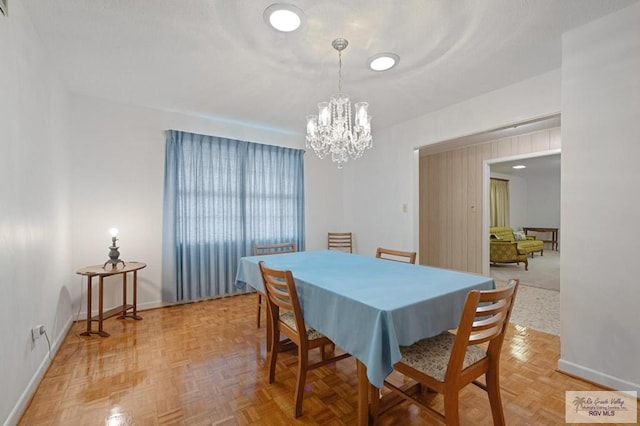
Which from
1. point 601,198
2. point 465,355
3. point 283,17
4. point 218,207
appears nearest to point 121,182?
point 218,207

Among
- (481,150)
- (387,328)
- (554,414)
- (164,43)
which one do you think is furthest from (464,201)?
(164,43)

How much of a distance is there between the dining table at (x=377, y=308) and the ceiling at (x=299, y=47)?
1.69m

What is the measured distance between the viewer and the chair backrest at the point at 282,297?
63.8 inches

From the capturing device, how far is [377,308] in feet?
4.14

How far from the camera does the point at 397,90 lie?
2.95 m

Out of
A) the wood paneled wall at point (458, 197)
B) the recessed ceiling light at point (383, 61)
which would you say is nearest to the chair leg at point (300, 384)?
the recessed ceiling light at point (383, 61)

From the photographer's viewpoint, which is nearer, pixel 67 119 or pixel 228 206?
pixel 67 119

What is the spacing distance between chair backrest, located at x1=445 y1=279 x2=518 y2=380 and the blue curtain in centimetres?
332

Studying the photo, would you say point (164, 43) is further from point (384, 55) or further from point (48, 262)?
point (48, 262)

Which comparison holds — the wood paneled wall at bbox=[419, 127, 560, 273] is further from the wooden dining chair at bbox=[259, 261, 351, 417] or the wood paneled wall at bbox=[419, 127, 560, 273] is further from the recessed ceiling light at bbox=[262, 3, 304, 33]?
the recessed ceiling light at bbox=[262, 3, 304, 33]

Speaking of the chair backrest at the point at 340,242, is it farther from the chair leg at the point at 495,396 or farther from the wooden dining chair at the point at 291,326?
the chair leg at the point at 495,396

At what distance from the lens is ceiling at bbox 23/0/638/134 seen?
1.76m

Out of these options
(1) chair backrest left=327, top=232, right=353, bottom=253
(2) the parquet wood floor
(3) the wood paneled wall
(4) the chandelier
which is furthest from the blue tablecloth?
(3) the wood paneled wall

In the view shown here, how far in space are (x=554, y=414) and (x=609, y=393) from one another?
1.82 feet
